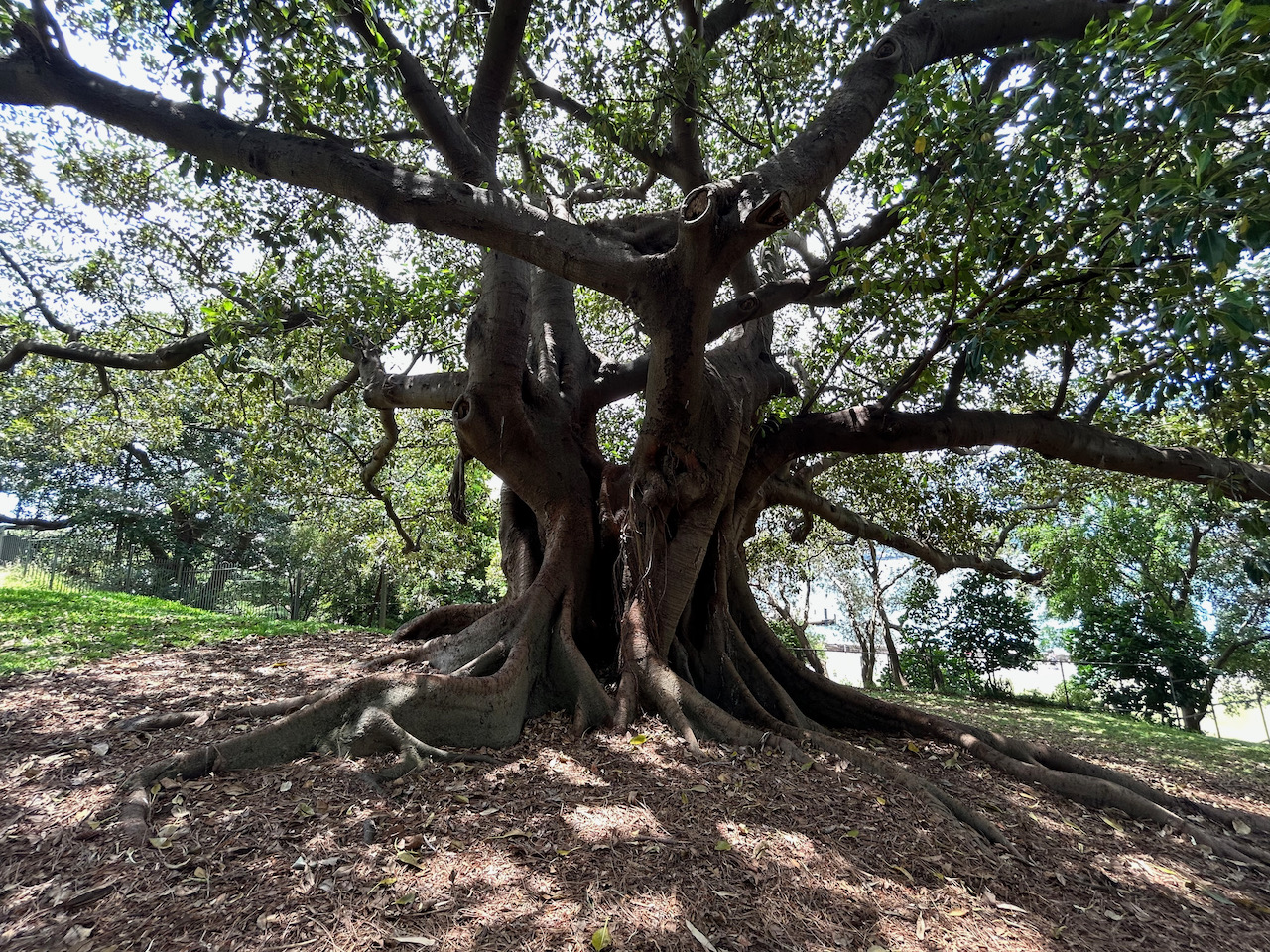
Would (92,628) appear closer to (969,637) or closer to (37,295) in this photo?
(37,295)

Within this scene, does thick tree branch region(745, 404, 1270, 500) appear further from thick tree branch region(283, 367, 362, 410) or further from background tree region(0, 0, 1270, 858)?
thick tree branch region(283, 367, 362, 410)

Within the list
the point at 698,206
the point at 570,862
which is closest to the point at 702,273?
the point at 698,206

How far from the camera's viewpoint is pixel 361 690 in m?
4.09

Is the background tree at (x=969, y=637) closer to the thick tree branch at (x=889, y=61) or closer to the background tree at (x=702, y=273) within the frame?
the background tree at (x=702, y=273)

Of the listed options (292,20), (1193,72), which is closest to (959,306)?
(1193,72)

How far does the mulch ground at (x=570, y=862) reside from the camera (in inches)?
94.8

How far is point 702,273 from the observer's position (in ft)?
13.3

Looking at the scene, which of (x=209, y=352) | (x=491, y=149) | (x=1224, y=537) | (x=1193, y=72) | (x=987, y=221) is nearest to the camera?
(x=1193, y=72)

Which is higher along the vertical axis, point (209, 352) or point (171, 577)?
point (209, 352)

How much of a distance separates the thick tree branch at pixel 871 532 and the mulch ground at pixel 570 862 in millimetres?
4412

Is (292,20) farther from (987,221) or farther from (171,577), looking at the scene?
(171,577)

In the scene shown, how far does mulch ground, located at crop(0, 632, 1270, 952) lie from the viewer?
7.90 ft

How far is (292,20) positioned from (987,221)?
4.57 metres

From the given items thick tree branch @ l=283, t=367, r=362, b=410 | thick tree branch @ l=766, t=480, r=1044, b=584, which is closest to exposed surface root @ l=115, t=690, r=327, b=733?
thick tree branch @ l=283, t=367, r=362, b=410
